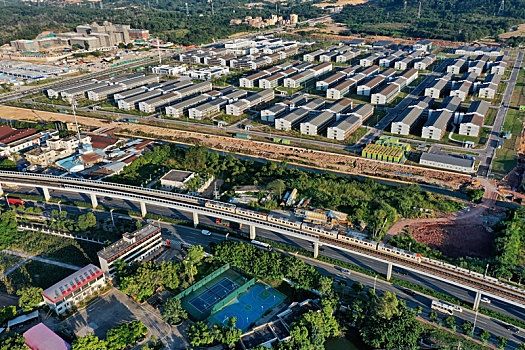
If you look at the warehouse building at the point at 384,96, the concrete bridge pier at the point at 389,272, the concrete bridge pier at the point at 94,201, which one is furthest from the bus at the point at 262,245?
the warehouse building at the point at 384,96

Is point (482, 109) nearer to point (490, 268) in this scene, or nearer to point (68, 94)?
point (490, 268)

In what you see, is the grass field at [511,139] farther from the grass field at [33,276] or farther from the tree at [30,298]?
the tree at [30,298]

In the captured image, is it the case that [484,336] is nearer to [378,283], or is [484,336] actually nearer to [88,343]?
[378,283]

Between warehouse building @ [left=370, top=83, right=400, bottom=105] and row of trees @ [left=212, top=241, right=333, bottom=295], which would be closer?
row of trees @ [left=212, top=241, right=333, bottom=295]

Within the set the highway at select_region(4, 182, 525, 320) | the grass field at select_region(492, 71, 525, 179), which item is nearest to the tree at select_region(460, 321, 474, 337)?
the highway at select_region(4, 182, 525, 320)

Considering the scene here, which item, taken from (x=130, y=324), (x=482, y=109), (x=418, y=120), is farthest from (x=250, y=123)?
(x=130, y=324)

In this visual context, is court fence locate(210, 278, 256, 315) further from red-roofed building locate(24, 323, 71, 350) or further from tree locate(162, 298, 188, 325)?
red-roofed building locate(24, 323, 71, 350)
